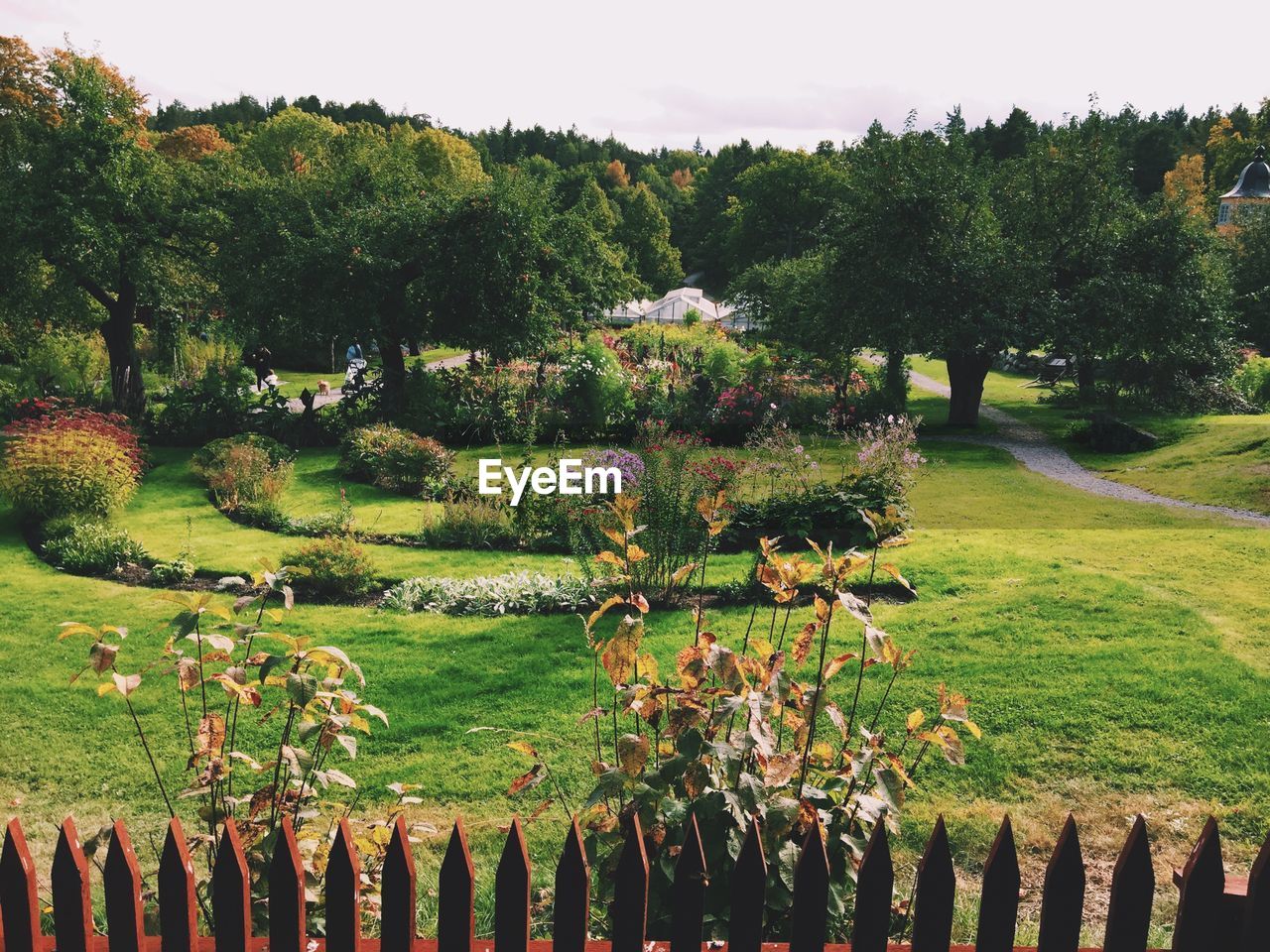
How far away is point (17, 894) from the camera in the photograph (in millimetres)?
2035

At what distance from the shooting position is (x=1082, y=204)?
21656mm

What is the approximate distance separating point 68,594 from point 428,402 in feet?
33.0

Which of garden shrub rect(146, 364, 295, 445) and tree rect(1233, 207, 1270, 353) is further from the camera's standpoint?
tree rect(1233, 207, 1270, 353)

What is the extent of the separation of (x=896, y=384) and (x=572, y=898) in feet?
73.4

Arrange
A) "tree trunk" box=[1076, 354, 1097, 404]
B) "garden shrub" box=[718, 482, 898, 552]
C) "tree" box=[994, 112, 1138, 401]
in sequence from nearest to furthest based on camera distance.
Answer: "garden shrub" box=[718, 482, 898, 552], "tree" box=[994, 112, 1138, 401], "tree trunk" box=[1076, 354, 1097, 404]

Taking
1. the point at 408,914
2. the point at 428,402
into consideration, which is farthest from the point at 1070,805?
the point at 428,402

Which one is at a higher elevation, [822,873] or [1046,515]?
[822,873]

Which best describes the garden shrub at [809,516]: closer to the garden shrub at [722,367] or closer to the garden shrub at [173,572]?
the garden shrub at [173,572]

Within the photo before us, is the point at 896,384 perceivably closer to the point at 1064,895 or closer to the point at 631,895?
the point at 1064,895

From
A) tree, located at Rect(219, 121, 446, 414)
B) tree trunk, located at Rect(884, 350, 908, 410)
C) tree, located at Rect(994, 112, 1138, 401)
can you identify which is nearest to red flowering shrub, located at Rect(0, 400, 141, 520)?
tree, located at Rect(219, 121, 446, 414)

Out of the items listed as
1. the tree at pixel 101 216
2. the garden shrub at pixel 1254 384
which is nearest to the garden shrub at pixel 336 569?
the tree at pixel 101 216

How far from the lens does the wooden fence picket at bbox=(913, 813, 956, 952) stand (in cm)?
Answer: 191

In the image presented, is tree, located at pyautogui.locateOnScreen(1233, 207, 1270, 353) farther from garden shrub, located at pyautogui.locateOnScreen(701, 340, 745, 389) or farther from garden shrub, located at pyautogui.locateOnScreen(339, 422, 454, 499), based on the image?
garden shrub, located at pyautogui.locateOnScreen(339, 422, 454, 499)

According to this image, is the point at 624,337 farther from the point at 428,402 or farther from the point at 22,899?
the point at 22,899
